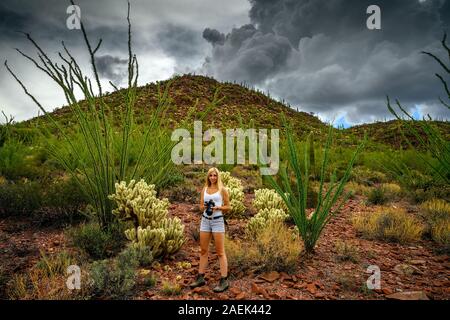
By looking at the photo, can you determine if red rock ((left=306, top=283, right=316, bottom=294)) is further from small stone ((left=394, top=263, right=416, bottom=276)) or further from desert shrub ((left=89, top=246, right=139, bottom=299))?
desert shrub ((left=89, top=246, right=139, bottom=299))

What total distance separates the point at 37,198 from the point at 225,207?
11.1 ft

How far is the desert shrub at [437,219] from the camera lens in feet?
14.4

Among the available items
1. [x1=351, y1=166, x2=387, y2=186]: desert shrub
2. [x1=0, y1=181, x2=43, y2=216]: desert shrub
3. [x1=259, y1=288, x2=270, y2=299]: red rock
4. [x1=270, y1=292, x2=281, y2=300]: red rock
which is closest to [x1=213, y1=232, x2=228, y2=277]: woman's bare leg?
[x1=259, y1=288, x2=270, y2=299]: red rock

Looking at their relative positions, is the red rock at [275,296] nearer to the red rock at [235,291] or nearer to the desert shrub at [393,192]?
the red rock at [235,291]

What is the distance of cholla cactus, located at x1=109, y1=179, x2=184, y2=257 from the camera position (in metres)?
3.56

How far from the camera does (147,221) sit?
3789 millimetres

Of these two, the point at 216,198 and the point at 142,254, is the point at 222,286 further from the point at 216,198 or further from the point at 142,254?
the point at 142,254

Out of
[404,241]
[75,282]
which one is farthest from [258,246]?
[404,241]

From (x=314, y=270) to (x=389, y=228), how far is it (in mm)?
1892

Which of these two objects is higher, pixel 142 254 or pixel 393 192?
pixel 393 192

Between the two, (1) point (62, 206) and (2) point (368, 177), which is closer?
(1) point (62, 206)

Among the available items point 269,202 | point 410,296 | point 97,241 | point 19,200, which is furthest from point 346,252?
point 19,200

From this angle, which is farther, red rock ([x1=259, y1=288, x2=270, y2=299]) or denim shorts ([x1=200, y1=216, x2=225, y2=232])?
denim shorts ([x1=200, y1=216, x2=225, y2=232])

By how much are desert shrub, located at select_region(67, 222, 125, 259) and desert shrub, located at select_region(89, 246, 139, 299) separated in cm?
51
